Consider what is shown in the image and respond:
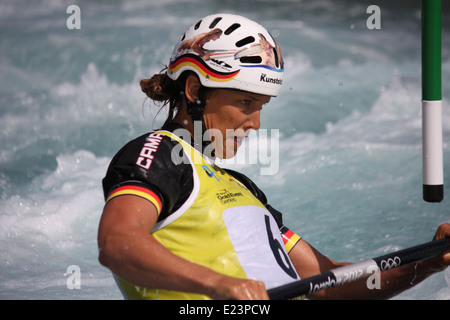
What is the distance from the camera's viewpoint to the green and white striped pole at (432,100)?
2.38m

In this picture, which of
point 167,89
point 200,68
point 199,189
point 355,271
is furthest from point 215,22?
point 355,271

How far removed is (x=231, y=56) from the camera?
2.28 metres

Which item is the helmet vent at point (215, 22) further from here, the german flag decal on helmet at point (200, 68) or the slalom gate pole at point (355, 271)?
the slalom gate pole at point (355, 271)

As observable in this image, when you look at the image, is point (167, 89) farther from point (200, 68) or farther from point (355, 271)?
point (355, 271)

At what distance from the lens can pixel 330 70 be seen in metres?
10.2

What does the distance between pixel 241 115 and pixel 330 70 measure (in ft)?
26.8

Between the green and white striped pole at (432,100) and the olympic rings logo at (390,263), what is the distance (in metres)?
0.28

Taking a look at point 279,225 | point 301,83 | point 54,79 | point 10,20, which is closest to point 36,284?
point 279,225

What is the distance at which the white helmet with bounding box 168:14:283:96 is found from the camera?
2.27m

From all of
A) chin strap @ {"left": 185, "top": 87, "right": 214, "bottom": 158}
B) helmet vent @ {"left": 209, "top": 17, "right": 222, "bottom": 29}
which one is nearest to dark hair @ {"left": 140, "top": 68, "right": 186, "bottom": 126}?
chin strap @ {"left": 185, "top": 87, "right": 214, "bottom": 158}

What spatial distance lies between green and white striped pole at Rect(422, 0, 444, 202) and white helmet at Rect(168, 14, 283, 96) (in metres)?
0.59

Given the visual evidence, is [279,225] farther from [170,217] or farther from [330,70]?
[330,70]

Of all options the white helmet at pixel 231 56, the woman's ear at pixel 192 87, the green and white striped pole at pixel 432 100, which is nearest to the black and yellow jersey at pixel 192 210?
the woman's ear at pixel 192 87

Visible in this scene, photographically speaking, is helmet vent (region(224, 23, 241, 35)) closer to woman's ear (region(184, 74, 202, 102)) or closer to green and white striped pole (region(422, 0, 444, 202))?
woman's ear (region(184, 74, 202, 102))
